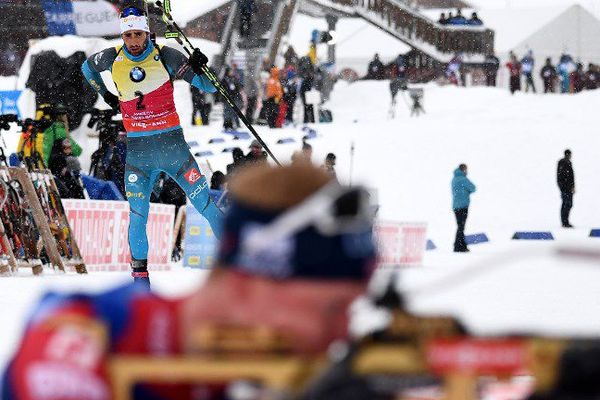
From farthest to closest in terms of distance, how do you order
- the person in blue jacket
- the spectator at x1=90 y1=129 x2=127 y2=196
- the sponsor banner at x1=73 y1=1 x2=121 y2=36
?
1. the sponsor banner at x1=73 y1=1 x2=121 y2=36
2. the person in blue jacket
3. the spectator at x1=90 y1=129 x2=127 y2=196

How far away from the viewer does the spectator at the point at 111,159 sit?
17.6m

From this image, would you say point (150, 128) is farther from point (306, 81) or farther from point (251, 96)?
point (306, 81)

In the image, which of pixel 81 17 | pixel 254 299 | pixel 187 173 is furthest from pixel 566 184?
pixel 254 299

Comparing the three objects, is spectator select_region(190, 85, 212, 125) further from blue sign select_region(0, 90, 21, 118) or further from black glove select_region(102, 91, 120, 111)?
black glove select_region(102, 91, 120, 111)

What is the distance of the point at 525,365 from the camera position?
2.09m

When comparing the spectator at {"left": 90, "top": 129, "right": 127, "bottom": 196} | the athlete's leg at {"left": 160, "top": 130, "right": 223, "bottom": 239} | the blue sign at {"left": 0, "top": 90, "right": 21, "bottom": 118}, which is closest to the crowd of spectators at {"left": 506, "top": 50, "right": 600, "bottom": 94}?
the blue sign at {"left": 0, "top": 90, "right": 21, "bottom": 118}

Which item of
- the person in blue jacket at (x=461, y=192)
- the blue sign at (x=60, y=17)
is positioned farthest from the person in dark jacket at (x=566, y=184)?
the blue sign at (x=60, y=17)

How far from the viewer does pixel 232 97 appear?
111 feet

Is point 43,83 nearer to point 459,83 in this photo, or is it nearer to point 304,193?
point 459,83

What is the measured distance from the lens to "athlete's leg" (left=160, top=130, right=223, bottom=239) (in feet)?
30.4

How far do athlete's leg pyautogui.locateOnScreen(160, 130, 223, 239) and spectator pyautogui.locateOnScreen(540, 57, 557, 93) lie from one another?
112 feet

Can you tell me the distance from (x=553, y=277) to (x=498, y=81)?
36373 mm

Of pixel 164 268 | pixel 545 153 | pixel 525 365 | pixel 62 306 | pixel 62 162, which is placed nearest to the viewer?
pixel 525 365

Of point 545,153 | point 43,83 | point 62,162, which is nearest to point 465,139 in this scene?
point 545,153
